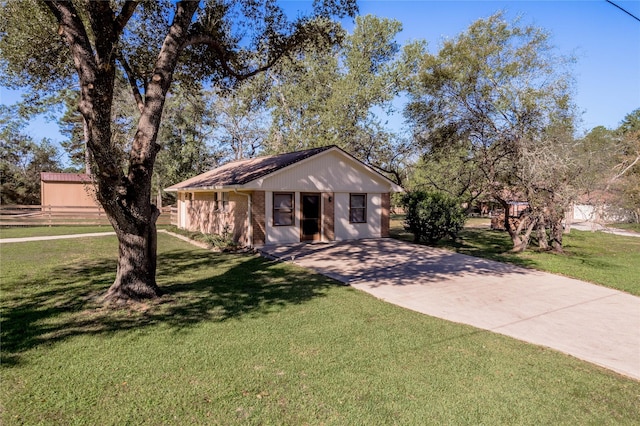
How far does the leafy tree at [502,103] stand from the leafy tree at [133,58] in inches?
257

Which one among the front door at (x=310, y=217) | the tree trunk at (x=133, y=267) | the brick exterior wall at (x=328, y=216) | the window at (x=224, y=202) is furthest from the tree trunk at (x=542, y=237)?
the tree trunk at (x=133, y=267)

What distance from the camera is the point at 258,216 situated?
1391cm

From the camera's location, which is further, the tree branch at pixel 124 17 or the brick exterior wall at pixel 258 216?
the brick exterior wall at pixel 258 216

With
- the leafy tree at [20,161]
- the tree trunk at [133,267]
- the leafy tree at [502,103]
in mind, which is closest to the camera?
the tree trunk at [133,267]

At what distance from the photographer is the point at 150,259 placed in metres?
7.04

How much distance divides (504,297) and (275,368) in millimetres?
5539

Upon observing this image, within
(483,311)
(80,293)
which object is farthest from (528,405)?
(80,293)

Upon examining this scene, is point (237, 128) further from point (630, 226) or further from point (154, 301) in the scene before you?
point (630, 226)

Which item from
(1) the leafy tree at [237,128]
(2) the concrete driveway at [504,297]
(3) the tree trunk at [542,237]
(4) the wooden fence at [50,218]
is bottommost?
(2) the concrete driveway at [504,297]

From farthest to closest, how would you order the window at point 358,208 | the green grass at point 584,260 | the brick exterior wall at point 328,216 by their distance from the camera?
1. the window at point 358,208
2. the brick exterior wall at point 328,216
3. the green grass at point 584,260

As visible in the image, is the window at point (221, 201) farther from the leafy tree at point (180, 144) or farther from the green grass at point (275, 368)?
the leafy tree at point (180, 144)

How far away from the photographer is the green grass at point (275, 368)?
11.2ft

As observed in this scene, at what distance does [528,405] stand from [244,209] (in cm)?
1197

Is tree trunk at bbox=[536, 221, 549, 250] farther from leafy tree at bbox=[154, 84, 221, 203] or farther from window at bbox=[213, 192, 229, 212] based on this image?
leafy tree at bbox=[154, 84, 221, 203]
